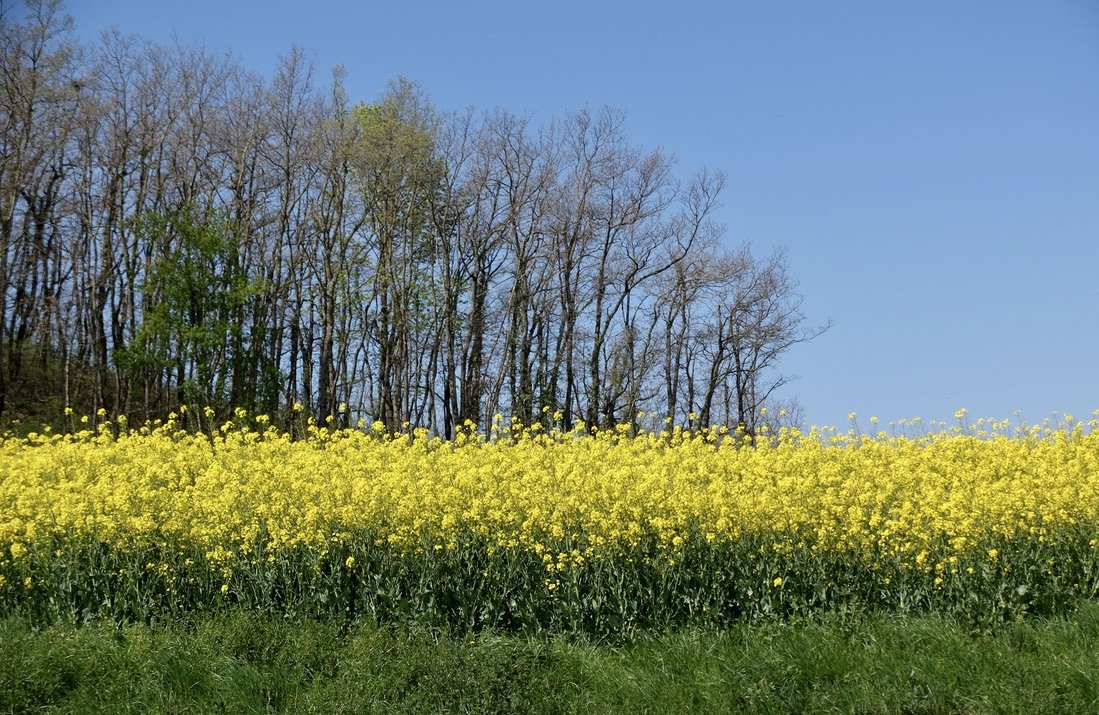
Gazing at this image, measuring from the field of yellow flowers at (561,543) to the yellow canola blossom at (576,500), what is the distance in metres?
0.02

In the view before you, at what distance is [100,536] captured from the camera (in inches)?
345

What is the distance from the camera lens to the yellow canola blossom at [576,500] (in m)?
7.68

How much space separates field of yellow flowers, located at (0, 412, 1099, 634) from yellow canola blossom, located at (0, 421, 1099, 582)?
0.08 feet

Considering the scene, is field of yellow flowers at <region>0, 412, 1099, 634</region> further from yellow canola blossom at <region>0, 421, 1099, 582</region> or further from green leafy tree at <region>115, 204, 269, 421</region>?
green leafy tree at <region>115, 204, 269, 421</region>

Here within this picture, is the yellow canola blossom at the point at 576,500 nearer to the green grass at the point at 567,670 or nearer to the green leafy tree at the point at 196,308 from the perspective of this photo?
the green grass at the point at 567,670

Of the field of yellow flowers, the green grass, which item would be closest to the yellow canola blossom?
the field of yellow flowers

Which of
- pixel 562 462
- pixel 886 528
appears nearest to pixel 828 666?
pixel 886 528

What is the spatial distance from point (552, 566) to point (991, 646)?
3049 millimetres

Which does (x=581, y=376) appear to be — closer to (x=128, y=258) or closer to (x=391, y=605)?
(x=128, y=258)

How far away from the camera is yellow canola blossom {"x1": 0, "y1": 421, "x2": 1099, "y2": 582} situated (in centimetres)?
768

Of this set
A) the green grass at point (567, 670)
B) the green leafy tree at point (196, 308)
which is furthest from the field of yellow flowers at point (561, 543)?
the green leafy tree at point (196, 308)

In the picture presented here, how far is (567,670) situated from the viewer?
6496 millimetres

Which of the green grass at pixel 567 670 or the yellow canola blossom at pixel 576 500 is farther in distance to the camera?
the yellow canola blossom at pixel 576 500

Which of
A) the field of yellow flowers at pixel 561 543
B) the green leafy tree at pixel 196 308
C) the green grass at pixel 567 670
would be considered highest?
the green leafy tree at pixel 196 308
